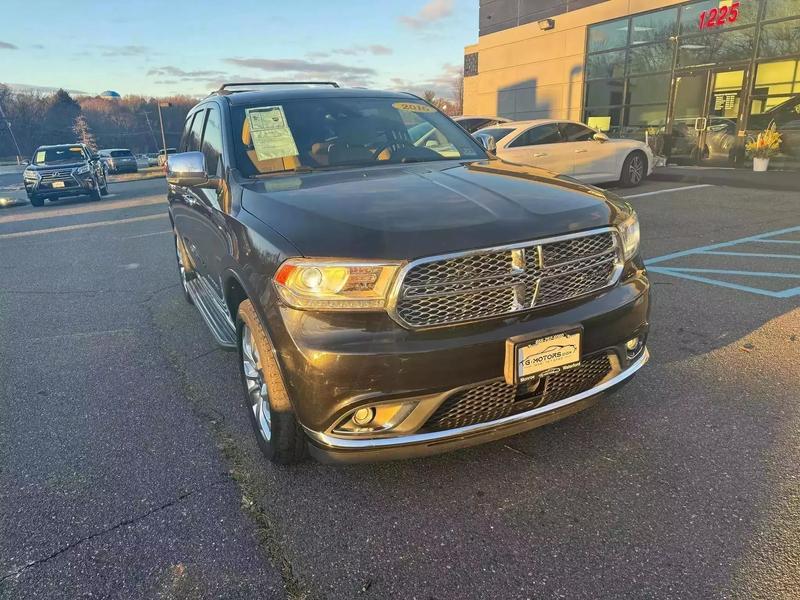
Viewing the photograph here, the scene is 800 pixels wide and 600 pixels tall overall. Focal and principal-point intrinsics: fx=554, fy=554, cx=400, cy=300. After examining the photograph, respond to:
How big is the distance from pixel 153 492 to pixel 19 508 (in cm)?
57

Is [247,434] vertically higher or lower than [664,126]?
lower

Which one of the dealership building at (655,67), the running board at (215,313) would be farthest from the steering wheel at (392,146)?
the dealership building at (655,67)

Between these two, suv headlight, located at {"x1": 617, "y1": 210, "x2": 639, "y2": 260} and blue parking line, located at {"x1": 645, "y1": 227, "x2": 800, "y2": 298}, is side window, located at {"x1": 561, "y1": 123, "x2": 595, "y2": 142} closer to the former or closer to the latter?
blue parking line, located at {"x1": 645, "y1": 227, "x2": 800, "y2": 298}

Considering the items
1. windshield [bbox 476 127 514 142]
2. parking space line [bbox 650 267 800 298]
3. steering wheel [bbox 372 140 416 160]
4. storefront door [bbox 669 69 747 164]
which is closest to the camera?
steering wheel [bbox 372 140 416 160]

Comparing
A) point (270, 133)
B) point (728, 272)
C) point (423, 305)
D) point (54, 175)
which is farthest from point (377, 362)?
point (54, 175)

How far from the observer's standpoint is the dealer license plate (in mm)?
2166

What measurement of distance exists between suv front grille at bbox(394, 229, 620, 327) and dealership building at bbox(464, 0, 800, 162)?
48.0 ft

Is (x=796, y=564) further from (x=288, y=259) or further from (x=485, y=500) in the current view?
(x=288, y=259)

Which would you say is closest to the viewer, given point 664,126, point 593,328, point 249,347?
point 593,328

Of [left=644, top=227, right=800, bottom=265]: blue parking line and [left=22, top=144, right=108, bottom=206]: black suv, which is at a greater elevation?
[left=22, top=144, right=108, bottom=206]: black suv

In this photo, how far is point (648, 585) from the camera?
6.32 ft

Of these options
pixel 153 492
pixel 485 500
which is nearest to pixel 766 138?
pixel 485 500

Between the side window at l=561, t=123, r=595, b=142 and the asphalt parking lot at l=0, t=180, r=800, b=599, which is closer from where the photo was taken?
the asphalt parking lot at l=0, t=180, r=800, b=599

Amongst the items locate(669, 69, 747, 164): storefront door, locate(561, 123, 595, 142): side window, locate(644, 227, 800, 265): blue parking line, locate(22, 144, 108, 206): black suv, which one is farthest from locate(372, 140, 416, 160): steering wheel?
locate(22, 144, 108, 206): black suv
